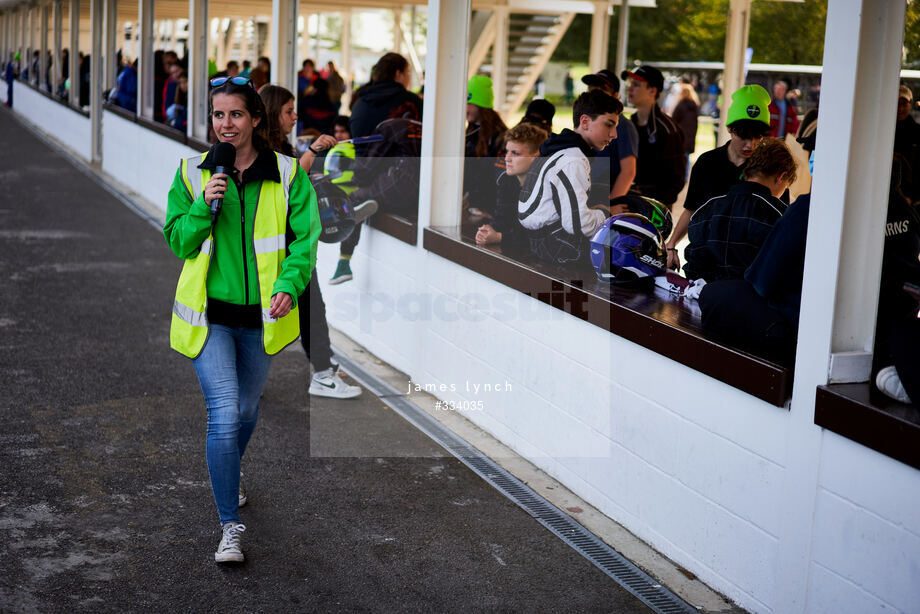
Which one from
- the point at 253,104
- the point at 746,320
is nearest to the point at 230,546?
the point at 253,104

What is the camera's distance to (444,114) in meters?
6.46

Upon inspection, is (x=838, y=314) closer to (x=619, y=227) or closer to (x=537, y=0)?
(x=619, y=227)

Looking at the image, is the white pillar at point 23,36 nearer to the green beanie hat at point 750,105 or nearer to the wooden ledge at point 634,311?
the wooden ledge at point 634,311

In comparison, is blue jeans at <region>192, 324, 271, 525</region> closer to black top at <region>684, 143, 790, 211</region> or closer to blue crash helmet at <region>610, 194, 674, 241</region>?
blue crash helmet at <region>610, 194, 674, 241</region>

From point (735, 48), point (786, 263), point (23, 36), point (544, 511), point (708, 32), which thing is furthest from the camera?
point (708, 32)

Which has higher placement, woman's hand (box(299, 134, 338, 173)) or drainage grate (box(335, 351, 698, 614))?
woman's hand (box(299, 134, 338, 173))

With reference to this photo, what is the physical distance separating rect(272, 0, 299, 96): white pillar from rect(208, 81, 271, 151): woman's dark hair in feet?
16.1

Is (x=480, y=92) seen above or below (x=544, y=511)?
above

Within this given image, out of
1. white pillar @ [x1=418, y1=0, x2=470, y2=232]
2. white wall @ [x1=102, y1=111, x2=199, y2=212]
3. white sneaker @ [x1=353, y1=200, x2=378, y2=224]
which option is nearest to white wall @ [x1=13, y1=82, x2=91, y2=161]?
white wall @ [x1=102, y1=111, x2=199, y2=212]

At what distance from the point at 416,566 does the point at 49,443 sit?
2.20 m

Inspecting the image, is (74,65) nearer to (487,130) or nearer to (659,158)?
(487,130)

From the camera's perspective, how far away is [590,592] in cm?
400

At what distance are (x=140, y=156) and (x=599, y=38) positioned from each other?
23.2 feet

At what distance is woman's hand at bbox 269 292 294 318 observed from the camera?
4.01 metres
